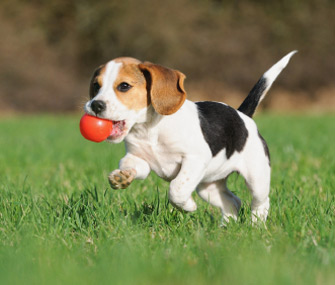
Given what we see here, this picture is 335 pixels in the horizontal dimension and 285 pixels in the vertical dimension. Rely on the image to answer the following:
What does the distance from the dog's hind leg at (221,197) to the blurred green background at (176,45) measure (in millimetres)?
20218

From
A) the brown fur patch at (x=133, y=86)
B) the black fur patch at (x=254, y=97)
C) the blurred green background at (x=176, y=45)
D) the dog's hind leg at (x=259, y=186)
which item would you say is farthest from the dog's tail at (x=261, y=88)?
the blurred green background at (x=176, y=45)

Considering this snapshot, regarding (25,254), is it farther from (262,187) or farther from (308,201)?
(308,201)

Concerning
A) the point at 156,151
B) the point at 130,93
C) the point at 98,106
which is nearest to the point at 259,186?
the point at 156,151

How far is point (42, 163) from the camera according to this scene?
7543 mm

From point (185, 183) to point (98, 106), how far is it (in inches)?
28.7

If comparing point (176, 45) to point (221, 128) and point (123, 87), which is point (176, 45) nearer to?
point (221, 128)

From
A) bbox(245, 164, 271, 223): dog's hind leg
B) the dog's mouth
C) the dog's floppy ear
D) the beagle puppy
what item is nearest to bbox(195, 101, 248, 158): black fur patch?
the beagle puppy

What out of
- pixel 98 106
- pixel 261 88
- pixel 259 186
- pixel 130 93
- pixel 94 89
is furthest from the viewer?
pixel 261 88

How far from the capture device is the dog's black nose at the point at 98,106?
3.30 meters

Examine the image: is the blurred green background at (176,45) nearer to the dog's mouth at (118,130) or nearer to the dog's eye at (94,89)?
the dog's eye at (94,89)

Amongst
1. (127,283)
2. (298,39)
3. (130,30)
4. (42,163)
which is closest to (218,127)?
(127,283)

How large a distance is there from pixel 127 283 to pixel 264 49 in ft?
83.7

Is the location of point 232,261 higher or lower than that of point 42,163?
higher

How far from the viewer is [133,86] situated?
135 inches
